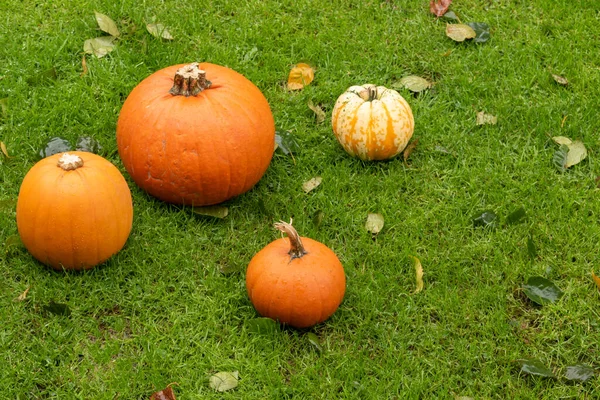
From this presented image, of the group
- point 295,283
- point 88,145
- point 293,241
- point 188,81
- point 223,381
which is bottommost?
point 223,381

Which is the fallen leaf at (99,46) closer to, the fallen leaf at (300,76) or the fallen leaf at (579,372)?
the fallen leaf at (300,76)

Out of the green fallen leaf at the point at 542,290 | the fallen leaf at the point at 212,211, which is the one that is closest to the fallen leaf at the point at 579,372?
the green fallen leaf at the point at 542,290

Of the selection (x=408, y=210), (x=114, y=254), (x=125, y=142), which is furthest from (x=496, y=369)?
(x=125, y=142)

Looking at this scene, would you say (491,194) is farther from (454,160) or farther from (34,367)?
(34,367)

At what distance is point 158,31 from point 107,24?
0.34 meters

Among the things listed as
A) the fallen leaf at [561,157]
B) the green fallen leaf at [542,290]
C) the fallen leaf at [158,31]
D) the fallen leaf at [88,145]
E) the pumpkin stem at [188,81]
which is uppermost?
the pumpkin stem at [188,81]

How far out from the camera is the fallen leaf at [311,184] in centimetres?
428

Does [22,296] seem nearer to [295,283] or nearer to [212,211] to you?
[212,211]

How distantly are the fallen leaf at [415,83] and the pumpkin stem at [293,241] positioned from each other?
1.88 metres

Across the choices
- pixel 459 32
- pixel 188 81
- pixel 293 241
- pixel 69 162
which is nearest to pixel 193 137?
pixel 188 81

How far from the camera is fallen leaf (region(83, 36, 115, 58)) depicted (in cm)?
500

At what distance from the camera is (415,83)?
4.98 meters

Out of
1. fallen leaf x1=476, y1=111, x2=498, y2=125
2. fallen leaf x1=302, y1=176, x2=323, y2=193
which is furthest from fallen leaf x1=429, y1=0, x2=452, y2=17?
fallen leaf x1=302, y1=176, x2=323, y2=193

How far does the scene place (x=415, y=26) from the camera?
5.38 metres
